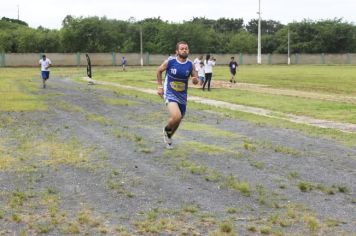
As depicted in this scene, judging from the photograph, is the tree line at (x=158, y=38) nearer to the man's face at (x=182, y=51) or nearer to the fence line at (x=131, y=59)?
the fence line at (x=131, y=59)

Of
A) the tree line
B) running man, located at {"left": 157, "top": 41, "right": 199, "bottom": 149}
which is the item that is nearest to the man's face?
running man, located at {"left": 157, "top": 41, "right": 199, "bottom": 149}

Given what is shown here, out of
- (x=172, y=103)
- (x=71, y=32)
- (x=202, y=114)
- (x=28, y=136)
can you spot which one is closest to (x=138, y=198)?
(x=172, y=103)

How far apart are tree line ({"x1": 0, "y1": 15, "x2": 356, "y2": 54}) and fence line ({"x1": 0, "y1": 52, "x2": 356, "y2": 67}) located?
11325 millimetres

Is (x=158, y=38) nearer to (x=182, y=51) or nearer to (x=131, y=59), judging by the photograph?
(x=131, y=59)

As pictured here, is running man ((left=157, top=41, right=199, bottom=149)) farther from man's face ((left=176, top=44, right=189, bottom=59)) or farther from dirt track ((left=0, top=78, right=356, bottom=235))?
dirt track ((left=0, top=78, right=356, bottom=235))

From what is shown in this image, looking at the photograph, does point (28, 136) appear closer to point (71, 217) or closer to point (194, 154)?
point (194, 154)

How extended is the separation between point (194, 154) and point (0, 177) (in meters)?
3.38

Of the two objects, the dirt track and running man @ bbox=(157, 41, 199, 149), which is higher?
running man @ bbox=(157, 41, 199, 149)

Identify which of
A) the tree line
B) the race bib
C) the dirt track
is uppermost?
the tree line

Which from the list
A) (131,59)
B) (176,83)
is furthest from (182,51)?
(131,59)

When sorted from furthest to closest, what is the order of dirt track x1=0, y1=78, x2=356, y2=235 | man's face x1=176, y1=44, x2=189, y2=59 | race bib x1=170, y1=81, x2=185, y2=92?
race bib x1=170, y1=81, x2=185, y2=92
man's face x1=176, y1=44, x2=189, y2=59
dirt track x1=0, y1=78, x2=356, y2=235

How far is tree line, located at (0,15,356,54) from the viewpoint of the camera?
279ft

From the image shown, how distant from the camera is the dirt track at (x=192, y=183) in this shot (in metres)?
5.86

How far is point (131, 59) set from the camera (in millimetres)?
77938
